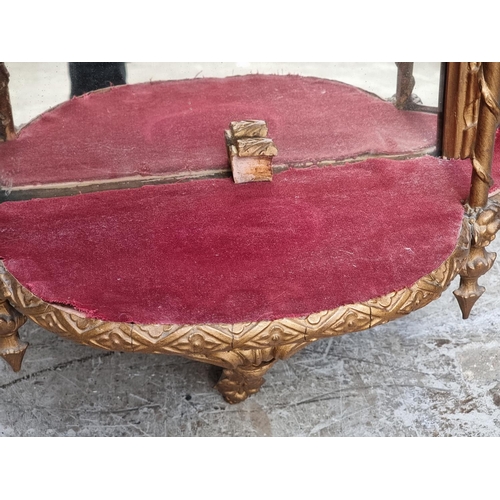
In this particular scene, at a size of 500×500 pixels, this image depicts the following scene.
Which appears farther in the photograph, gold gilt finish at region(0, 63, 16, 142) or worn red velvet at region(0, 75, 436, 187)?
gold gilt finish at region(0, 63, 16, 142)

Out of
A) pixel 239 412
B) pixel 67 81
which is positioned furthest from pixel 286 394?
pixel 67 81

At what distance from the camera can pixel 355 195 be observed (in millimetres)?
1604

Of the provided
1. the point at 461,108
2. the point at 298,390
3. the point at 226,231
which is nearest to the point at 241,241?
the point at 226,231

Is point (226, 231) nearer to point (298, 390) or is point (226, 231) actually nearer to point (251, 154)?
point (251, 154)

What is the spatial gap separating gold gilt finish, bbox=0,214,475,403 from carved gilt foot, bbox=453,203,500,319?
127 mm

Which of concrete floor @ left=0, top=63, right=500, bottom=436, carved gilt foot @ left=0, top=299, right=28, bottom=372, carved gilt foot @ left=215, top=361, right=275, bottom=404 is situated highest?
carved gilt foot @ left=0, top=299, right=28, bottom=372

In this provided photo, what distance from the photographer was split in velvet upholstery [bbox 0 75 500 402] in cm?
132

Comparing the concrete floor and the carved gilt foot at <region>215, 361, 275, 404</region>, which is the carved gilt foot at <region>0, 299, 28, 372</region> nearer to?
the concrete floor

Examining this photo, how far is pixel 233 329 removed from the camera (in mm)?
1296

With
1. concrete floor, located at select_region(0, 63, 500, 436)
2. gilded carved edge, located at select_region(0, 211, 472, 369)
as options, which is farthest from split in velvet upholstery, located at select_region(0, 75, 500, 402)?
concrete floor, located at select_region(0, 63, 500, 436)

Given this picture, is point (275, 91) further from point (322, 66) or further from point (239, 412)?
point (239, 412)

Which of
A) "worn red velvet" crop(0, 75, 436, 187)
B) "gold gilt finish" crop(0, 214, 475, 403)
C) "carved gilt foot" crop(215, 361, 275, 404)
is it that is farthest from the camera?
"worn red velvet" crop(0, 75, 436, 187)

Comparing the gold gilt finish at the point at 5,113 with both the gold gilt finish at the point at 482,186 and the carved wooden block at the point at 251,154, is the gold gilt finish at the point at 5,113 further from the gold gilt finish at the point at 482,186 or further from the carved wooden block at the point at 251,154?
the gold gilt finish at the point at 482,186

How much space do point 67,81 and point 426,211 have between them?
1.08 metres
